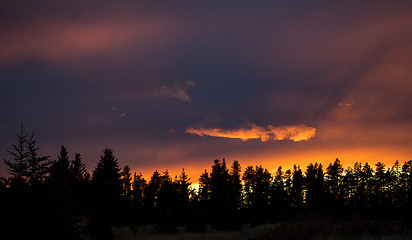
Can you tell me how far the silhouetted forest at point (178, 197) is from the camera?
13367 mm

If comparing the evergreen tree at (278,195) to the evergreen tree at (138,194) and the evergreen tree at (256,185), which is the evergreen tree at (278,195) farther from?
the evergreen tree at (138,194)

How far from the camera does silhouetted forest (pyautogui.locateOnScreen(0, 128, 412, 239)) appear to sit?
43.9ft

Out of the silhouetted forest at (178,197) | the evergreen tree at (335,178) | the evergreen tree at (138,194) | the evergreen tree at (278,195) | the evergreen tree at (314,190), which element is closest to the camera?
the silhouetted forest at (178,197)

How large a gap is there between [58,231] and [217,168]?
206 feet

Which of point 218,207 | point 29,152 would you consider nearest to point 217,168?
point 218,207

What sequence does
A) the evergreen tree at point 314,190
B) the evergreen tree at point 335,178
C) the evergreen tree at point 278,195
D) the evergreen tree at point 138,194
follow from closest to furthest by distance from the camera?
1. the evergreen tree at point 138,194
2. the evergreen tree at point 278,195
3. the evergreen tree at point 314,190
4. the evergreen tree at point 335,178

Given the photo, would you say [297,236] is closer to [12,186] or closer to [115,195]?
[12,186]

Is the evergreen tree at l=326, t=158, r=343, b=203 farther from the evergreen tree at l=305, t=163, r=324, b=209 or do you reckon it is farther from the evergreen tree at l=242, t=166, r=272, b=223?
Result: the evergreen tree at l=242, t=166, r=272, b=223

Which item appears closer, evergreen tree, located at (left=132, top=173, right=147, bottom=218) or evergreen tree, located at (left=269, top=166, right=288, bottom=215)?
evergreen tree, located at (left=132, top=173, right=147, bottom=218)

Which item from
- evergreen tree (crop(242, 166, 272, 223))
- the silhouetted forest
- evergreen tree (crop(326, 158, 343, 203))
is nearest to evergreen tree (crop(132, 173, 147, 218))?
the silhouetted forest

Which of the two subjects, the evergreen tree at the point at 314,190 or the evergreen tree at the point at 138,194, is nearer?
the evergreen tree at the point at 138,194

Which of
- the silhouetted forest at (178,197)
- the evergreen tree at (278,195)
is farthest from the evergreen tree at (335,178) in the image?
the evergreen tree at (278,195)

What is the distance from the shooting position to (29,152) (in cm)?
1664

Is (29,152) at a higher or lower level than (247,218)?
higher
